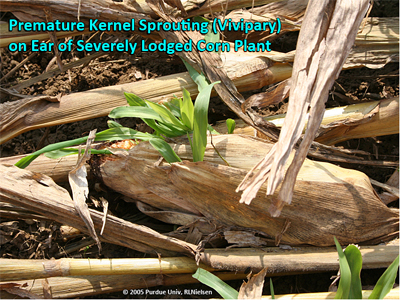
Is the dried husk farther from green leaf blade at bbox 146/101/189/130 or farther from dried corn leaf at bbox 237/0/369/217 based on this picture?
dried corn leaf at bbox 237/0/369/217

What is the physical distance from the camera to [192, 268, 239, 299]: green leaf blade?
0.97 m

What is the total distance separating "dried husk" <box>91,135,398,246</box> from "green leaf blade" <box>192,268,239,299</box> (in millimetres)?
214

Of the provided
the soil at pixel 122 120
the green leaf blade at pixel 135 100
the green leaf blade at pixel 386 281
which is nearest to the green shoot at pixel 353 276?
the green leaf blade at pixel 386 281

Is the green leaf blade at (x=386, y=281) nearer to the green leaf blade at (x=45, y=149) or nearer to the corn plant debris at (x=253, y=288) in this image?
the corn plant debris at (x=253, y=288)

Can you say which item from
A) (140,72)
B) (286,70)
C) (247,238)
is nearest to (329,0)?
(286,70)

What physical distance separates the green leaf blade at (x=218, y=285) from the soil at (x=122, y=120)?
311 mm

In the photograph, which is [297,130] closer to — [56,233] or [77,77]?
[56,233]

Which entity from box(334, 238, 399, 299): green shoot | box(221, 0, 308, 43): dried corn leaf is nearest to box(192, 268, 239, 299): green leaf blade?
box(334, 238, 399, 299): green shoot

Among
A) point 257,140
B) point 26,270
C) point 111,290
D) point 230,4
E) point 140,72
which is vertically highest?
point 230,4

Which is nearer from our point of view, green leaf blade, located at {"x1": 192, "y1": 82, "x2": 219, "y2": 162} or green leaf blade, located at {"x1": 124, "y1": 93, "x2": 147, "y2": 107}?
green leaf blade, located at {"x1": 192, "y1": 82, "x2": 219, "y2": 162}

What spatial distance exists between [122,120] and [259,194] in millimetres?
820

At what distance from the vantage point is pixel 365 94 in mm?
1528

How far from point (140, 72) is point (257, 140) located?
32.0 inches

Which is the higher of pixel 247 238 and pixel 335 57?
pixel 335 57
